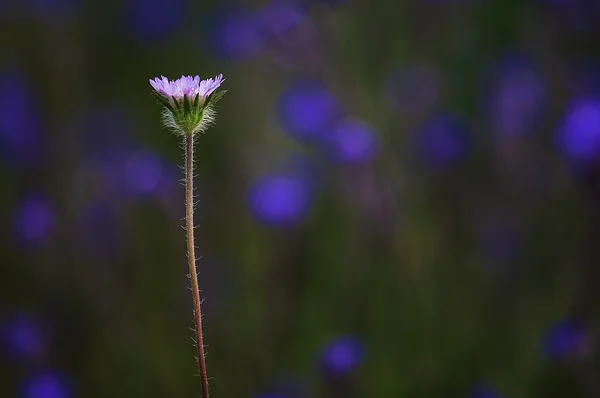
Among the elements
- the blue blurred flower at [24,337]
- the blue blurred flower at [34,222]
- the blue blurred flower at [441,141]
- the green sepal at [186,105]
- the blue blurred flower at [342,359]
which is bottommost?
the blue blurred flower at [24,337]

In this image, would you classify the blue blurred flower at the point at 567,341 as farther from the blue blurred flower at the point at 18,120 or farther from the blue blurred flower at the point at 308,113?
the blue blurred flower at the point at 18,120

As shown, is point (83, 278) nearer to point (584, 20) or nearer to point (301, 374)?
point (301, 374)

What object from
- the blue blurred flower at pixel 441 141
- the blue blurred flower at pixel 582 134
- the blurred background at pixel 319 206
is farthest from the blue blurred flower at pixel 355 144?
the blue blurred flower at pixel 582 134

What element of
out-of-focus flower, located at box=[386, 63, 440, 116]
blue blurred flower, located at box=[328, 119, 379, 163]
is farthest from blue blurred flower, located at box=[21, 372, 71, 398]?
out-of-focus flower, located at box=[386, 63, 440, 116]

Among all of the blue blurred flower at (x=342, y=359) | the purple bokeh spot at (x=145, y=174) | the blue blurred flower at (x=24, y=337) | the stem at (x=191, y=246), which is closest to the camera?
the stem at (x=191, y=246)

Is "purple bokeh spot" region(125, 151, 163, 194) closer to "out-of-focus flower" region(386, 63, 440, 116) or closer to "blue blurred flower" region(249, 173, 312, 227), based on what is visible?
"blue blurred flower" region(249, 173, 312, 227)

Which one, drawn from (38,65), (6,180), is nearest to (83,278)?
(6,180)

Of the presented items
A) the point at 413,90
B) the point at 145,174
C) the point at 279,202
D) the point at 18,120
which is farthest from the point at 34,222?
the point at 413,90
